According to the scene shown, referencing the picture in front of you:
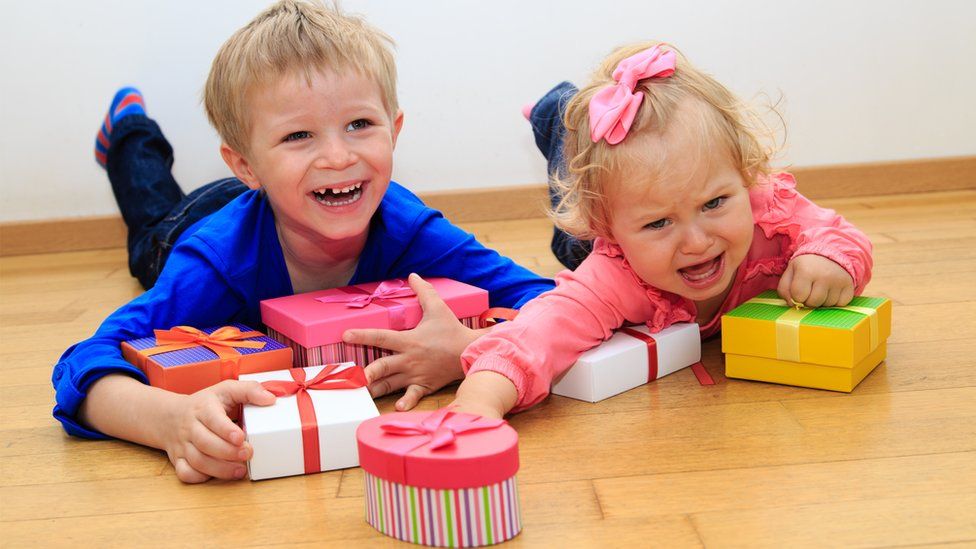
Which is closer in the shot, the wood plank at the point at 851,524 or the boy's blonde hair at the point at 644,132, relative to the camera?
the wood plank at the point at 851,524

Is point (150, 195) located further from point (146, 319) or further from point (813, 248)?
point (813, 248)

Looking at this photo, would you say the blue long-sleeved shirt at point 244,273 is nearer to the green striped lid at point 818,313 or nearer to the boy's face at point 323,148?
the boy's face at point 323,148

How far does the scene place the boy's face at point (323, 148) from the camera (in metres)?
1.15

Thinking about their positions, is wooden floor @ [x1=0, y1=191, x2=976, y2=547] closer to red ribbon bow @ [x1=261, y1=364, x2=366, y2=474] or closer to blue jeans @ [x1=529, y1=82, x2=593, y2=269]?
red ribbon bow @ [x1=261, y1=364, x2=366, y2=474]

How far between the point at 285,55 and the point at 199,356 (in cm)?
36

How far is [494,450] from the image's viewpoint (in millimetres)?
737

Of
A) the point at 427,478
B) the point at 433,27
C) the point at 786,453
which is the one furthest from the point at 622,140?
the point at 433,27

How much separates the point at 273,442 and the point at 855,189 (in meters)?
1.78

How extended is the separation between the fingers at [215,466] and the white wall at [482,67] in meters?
1.40

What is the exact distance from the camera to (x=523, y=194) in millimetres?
2283

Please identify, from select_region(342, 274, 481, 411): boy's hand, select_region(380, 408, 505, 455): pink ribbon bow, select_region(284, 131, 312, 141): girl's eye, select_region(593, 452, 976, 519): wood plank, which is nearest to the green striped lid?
select_region(593, 452, 976, 519): wood plank

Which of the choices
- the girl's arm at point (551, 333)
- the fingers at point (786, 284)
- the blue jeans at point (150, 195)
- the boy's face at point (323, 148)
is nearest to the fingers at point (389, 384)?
the girl's arm at point (551, 333)

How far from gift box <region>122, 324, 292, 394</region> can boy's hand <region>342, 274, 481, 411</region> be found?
0.31 ft

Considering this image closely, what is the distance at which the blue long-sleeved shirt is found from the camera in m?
1.08
